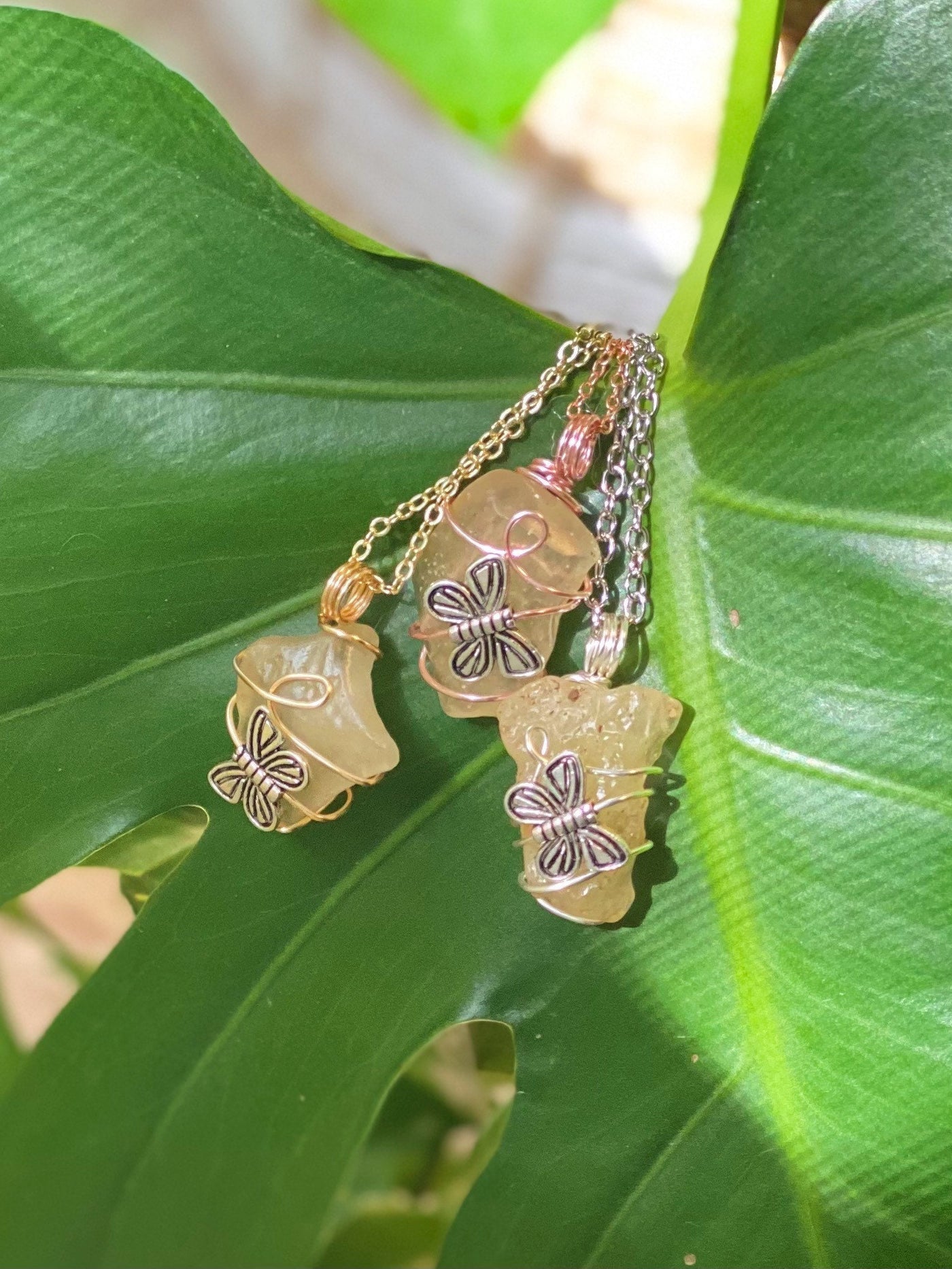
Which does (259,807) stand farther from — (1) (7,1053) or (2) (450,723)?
(1) (7,1053)

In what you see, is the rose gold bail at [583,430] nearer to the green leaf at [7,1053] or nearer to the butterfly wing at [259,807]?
the butterfly wing at [259,807]

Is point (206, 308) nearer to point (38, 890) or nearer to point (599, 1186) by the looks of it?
point (599, 1186)

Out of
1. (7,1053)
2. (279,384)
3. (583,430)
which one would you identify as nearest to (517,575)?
(583,430)

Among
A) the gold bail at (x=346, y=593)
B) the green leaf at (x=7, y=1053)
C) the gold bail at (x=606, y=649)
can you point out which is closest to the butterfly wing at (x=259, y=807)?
the gold bail at (x=346, y=593)

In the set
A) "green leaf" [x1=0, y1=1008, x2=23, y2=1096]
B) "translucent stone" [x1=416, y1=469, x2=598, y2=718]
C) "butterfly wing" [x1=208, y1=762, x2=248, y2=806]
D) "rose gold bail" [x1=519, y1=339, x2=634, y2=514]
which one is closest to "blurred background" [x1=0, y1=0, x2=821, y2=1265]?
"rose gold bail" [x1=519, y1=339, x2=634, y2=514]

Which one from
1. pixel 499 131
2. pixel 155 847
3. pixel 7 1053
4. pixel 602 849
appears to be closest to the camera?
pixel 602 849

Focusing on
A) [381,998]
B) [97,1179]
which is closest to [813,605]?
[381,998]
